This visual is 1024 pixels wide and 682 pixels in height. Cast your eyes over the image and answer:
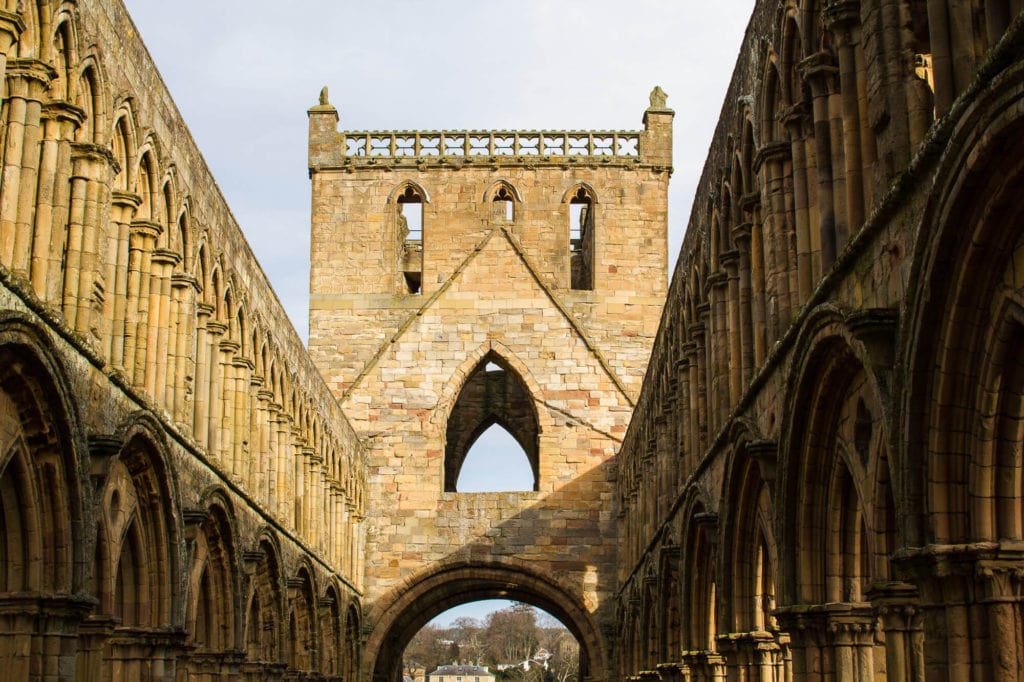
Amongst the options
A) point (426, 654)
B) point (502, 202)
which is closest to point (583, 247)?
point (502, 202)

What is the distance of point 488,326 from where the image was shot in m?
35.7

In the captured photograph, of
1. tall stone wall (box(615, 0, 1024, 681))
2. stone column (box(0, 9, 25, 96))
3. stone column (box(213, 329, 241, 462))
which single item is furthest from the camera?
stone column (box(213, 329, 241, 462))

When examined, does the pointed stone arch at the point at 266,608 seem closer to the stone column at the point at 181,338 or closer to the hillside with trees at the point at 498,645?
the stone column at the point at 181,338

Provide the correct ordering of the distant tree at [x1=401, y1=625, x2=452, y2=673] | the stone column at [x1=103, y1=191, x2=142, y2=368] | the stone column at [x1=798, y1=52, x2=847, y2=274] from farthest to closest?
the distant tree at [x1=401, y1=625, x2=452, y2=673] → the stone column at [x1=103, y1=191, x2=142, y2=368] → the stone column at [x1=798, y1=52, x2=847, y2=274]

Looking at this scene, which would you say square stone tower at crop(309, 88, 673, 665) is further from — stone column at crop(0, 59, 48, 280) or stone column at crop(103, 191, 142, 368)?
stone column at crop(0, 59, 48, 280)

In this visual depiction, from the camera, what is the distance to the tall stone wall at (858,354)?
8609 millimetres

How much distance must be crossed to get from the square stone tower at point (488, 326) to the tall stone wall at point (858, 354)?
41.1 feet

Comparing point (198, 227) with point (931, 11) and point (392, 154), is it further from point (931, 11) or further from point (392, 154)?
point (392, 154)

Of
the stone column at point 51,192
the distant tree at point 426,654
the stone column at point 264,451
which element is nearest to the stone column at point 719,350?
the stone column at point 264,451

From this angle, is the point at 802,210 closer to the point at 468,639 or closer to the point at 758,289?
the point at 758,289

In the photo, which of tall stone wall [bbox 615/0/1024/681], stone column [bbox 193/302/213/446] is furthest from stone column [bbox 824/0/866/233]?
stone column [bbox 193/302/213/446]

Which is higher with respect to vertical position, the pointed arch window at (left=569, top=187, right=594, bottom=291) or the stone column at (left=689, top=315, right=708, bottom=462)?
the pointed arch window at (left=569, top=187, right=594, bottom=291)

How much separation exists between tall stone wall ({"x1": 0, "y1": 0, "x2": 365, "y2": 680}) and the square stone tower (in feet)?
25.7

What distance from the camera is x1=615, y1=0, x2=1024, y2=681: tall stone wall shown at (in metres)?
8.61
